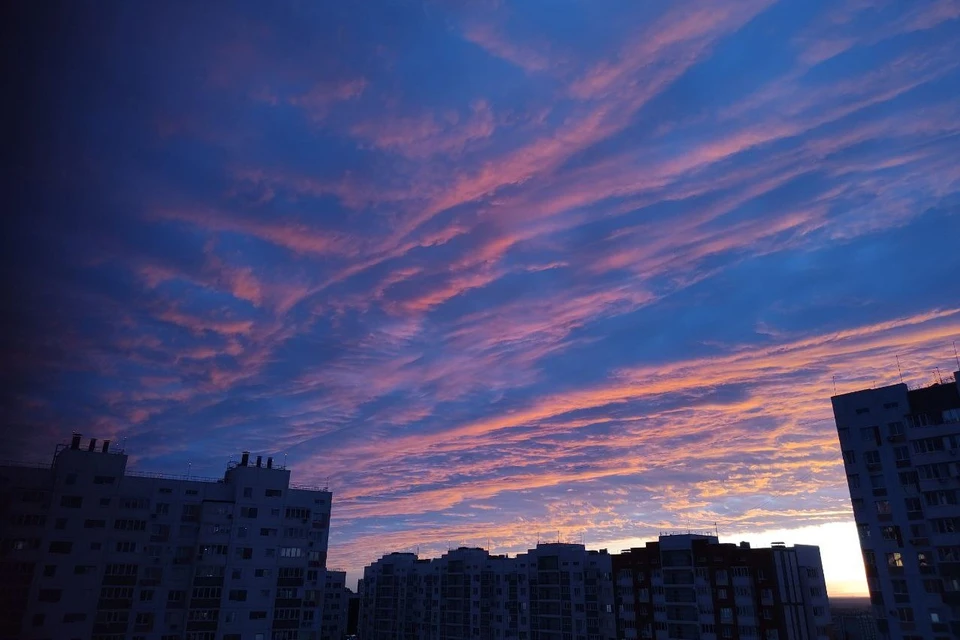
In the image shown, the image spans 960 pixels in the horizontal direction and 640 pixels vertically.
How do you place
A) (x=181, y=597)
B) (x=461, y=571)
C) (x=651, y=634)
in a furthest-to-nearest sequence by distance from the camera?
(x=461, y=571) < (x=651, y=634) < (x=181, y=597)

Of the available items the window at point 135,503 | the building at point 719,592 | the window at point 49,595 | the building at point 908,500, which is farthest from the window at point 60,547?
the building at point 908,500

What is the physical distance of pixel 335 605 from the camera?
154125 mm

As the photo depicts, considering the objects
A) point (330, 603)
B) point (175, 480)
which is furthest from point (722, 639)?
point (330, 603)

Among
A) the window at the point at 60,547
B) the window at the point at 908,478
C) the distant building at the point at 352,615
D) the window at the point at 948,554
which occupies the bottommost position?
the distant building at the point at 352,615

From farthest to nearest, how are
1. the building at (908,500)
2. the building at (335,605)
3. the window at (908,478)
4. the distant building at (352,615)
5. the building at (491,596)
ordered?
the distant building at (352,615) < the building at (335,605) < the building at (491,596) < the window at (908,478) < the building at (908,500)

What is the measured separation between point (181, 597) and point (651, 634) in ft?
210

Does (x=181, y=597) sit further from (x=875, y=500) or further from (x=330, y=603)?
(x=330, y=603)

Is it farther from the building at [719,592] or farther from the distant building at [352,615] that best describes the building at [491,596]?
the building at [719,592]

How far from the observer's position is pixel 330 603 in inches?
6019

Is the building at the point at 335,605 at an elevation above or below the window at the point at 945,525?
below

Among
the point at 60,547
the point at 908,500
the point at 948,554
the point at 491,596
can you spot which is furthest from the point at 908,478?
the point at 60,547

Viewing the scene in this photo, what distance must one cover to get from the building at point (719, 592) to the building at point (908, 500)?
14.0 metres

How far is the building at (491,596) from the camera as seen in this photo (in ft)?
327

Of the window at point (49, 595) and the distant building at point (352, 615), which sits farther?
the distant building at point (352, 615)
